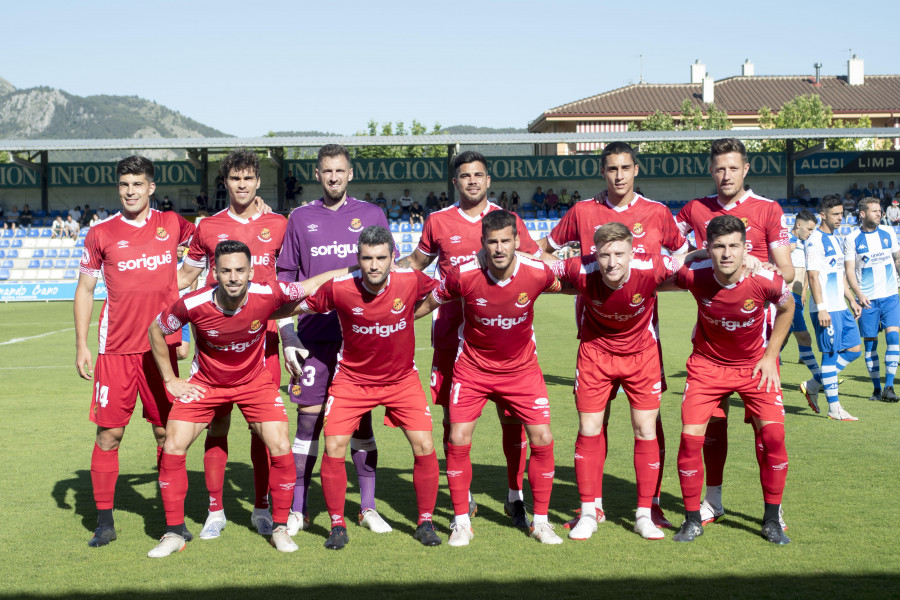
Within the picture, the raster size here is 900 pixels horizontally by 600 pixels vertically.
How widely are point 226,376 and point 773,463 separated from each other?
11.3ft

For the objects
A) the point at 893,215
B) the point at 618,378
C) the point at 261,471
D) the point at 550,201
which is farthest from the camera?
the point at 550,201

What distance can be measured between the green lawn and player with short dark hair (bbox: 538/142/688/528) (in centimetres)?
70

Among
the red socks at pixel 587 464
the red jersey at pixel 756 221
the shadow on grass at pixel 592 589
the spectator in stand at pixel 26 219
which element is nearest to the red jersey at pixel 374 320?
the red socks at pixel 587 464

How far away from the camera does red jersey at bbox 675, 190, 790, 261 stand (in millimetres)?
5621

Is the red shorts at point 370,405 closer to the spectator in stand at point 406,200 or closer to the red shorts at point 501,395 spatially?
the red shorts at point 501,395

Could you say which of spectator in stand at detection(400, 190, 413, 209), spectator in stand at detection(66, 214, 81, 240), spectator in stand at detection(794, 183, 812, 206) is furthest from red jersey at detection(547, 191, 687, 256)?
spectator in stand at detection(794, 183, 812, 206)

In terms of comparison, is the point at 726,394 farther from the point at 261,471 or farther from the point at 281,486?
the point at 261,471

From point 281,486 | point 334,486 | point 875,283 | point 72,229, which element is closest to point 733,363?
point 334,486

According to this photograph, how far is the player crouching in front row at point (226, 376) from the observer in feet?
16.5

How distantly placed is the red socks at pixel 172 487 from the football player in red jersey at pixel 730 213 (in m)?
3.34

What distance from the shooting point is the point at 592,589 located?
4258 millimetres

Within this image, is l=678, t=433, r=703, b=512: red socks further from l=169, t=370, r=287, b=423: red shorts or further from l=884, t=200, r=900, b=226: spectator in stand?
l=884, t=200, r=900, b=226: spectator in stand

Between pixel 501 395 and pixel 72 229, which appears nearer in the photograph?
pixel 501 395

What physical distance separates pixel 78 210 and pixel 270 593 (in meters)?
39.3
